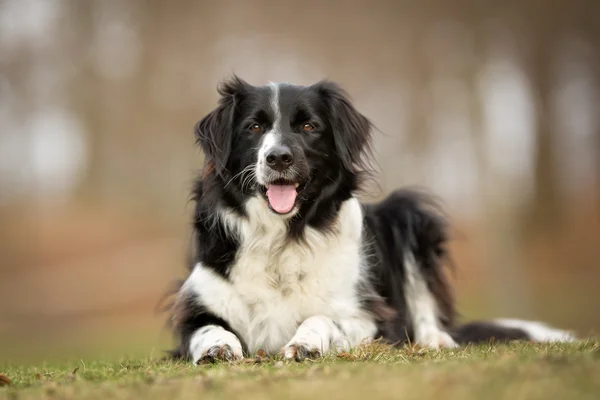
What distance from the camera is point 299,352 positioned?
440cm

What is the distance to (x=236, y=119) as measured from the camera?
17.4ft

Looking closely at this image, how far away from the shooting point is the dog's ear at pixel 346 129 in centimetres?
532

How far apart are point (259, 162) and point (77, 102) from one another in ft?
67.3

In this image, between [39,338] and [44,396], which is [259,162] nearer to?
[44,396]

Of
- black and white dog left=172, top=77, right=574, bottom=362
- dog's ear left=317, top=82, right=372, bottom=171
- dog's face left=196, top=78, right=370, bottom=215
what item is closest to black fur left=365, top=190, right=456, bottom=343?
black and white dog left=172, top=77, right=574, bottom=362

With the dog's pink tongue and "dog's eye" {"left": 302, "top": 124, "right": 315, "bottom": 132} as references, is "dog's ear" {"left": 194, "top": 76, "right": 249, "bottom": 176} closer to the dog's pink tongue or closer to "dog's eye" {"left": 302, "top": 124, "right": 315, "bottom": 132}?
the dog's pink tongue

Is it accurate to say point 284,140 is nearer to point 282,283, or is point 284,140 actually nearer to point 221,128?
point 221,128

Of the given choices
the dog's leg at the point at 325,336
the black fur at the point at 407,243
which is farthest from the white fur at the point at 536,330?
the dog's leg at the point at 325,336

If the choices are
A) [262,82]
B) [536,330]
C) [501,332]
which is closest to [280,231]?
[501,332]

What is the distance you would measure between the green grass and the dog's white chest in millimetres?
615

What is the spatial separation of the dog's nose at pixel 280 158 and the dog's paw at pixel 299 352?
1.13 metres

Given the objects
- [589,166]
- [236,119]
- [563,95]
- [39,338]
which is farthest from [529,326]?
[589,166]

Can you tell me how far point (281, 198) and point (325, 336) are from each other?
0.95 metres

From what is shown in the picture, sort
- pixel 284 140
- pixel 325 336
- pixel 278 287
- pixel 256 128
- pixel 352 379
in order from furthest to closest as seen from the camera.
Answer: pixel 256 128 < pixel 278 287 < pixel 284 140 < pixel 325 336 < pixel 352 379
